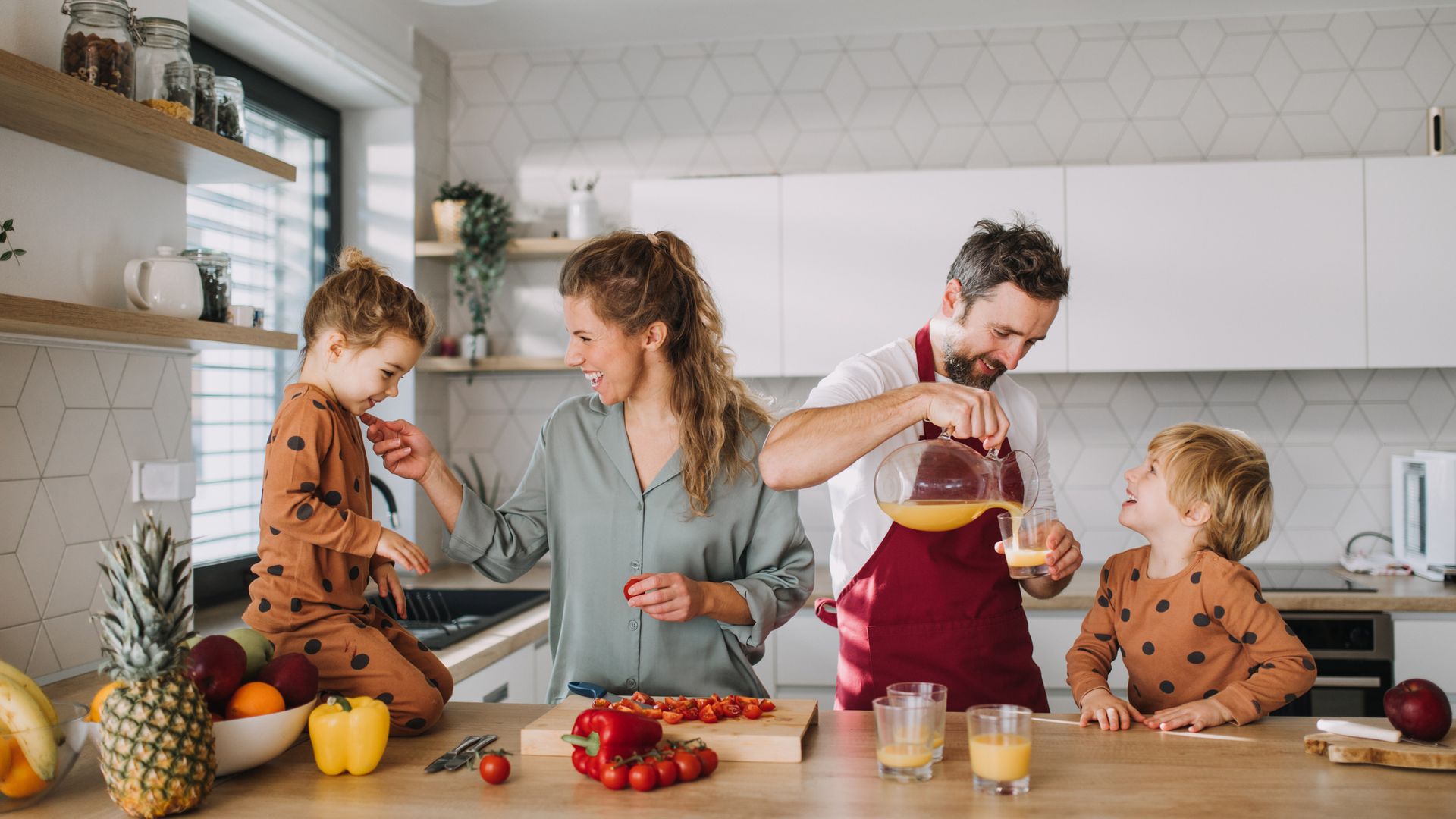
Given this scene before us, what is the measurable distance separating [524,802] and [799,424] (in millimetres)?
710

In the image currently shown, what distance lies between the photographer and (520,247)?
375 cm

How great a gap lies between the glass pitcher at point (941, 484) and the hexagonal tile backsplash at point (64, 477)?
1513mm

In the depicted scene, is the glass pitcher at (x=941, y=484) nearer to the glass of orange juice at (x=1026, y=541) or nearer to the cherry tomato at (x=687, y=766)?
the glass of orange juice at (x=1026, y=541)

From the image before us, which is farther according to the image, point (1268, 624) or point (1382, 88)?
point (1382, 88)

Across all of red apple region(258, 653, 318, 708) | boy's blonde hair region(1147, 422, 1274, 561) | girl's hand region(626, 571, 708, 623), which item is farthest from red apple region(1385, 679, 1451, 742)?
red apple region(258, 653, 318, 708)

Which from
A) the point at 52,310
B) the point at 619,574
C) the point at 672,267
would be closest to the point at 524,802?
the point at 619,574

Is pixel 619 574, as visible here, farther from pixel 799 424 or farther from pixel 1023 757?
pixel 1023 757

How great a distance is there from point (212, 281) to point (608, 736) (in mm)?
1336

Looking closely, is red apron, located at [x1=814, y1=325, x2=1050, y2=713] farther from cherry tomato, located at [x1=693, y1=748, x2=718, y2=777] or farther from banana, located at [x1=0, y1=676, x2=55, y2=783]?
banana, located at [x1=0, y1=676, x2=55, y2=783]

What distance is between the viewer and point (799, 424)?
1.75 meters

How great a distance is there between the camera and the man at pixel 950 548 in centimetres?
195

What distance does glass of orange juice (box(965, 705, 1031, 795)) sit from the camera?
4.25 feet

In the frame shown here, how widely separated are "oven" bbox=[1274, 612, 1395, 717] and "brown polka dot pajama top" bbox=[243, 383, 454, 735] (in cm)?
248

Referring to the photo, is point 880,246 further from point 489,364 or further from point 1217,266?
point 489,364
